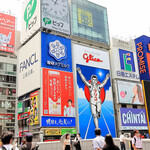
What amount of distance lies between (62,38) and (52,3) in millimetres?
6202

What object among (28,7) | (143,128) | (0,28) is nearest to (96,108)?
(143,128)

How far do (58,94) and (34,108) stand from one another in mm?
4103

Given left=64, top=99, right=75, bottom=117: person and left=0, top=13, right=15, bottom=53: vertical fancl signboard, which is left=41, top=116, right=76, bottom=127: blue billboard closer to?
left=64, top=99, right=75, bottom=117: person

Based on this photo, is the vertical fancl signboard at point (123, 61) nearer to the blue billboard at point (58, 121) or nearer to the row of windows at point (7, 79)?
the blue billboard at point (58, 121)

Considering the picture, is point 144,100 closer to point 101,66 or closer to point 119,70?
point 119,70

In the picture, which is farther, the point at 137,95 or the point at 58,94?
the point at 137,95

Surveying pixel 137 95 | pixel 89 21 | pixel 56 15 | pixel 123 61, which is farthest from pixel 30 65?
pixel 137 95

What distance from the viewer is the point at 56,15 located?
3847cm

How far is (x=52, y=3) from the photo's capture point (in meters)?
38.6

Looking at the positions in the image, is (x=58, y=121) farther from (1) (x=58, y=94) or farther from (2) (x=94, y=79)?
(2) (x=94, y=79)

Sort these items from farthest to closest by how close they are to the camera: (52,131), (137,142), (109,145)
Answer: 1. (52,131)
2. (137,142)
3. (109,145)

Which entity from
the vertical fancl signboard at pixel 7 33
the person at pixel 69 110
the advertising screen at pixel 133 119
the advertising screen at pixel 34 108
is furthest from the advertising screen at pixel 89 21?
the vertical fancl signboard at pixel 7 33

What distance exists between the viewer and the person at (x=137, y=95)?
150 feet

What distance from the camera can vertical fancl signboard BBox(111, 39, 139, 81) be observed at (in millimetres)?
45197
